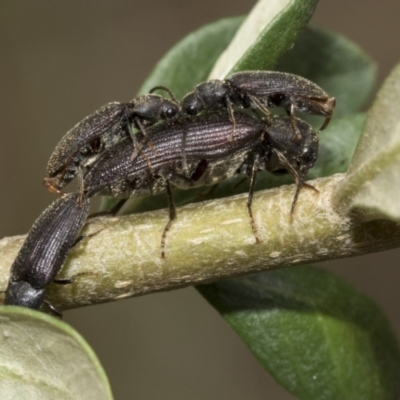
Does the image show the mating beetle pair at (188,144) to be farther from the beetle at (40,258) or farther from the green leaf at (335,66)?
the green leaf at (335,66)

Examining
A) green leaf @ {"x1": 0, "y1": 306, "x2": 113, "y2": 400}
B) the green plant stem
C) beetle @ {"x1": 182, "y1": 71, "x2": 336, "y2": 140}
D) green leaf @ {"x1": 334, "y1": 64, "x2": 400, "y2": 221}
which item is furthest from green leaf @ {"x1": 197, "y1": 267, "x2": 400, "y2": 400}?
green leaf @ {"x1": 0, "y1": 306, "x2": 113, "y2": 400}

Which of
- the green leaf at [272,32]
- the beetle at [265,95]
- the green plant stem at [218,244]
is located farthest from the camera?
Result: the beetle at [265,95]

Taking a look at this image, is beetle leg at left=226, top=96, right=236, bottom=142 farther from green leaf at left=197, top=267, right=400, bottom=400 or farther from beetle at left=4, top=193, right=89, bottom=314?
beetle at left=4, top=193, right=89, bottom=314

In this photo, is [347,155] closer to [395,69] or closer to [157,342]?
[395,69]

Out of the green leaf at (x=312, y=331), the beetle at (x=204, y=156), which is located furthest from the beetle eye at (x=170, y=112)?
the green leaf at (x=312, y=331)

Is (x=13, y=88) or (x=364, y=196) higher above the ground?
(x=364, y=196)

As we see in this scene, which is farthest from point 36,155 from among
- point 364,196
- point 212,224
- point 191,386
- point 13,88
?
point 364,196
